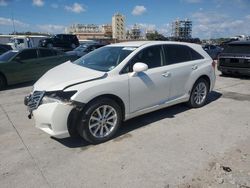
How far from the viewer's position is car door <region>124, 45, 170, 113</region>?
4.34 meters

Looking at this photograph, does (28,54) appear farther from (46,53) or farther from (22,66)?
(46,53)

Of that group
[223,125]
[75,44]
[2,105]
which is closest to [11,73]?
[2,105]

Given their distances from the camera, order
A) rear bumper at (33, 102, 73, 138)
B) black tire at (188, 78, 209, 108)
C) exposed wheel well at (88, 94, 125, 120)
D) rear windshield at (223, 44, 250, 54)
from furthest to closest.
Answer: rear windshield at (223, 44, 250, 54) < black tire at (188, 78, 209, 108) < exposed wheel well at (88, 94, 125, 120) < rear bumper at (33, 102, 73, 138)

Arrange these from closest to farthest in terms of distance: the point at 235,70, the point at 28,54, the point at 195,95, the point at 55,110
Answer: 1. the point at 55,110
2. the point at 195,95
3. the point at 28,54
4. the point at 235,70

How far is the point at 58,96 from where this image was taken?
3.66 metres

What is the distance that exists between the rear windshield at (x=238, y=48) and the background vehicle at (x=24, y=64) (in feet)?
23.5

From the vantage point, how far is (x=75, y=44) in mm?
26156

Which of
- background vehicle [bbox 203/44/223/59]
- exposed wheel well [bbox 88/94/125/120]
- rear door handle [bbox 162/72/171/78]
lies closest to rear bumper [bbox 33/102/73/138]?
exposed wheel well [bbox 88/94/125/120]

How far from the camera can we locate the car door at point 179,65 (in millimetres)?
5039

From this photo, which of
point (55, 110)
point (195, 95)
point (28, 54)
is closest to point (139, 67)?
point (55, 110)

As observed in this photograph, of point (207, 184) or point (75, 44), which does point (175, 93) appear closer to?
point (207, 184)

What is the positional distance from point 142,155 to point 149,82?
4.83 ft

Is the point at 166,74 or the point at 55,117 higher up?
the point at 166,74

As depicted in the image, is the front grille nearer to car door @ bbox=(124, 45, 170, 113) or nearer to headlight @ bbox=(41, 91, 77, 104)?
headlight @ bbox=(41, 91, 77, 104)
